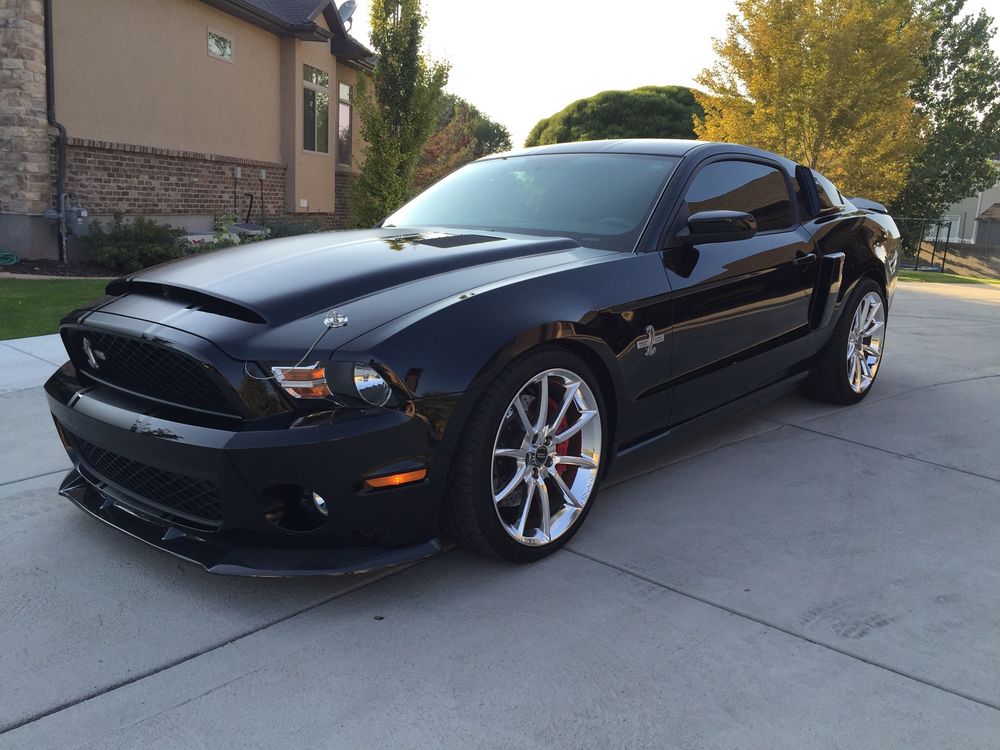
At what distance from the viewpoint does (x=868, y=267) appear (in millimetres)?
5230

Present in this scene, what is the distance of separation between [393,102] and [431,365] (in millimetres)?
15175

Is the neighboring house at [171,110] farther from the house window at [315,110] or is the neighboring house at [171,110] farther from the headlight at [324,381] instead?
the headlight at [324,381]

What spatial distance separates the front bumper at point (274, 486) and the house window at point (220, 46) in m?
12.8

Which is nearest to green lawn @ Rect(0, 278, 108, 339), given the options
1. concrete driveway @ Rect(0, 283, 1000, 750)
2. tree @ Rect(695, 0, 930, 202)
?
concrete driveway @ Rect(0, 283, 1000, 750)

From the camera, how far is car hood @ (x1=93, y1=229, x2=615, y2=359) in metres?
2.59

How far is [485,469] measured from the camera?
2.72 meters

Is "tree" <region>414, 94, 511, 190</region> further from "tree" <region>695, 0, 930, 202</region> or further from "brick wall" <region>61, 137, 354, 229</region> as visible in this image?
"tree" <region>695, 0, 930, 202</region>

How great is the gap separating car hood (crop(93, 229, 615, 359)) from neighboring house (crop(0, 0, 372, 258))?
28.5ft

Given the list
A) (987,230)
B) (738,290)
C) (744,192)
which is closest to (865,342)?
(744,192)

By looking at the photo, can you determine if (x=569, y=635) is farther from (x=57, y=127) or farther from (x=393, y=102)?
(x=393, y=102)

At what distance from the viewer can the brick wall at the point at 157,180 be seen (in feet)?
37.3

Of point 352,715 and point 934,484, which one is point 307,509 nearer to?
point 352,715

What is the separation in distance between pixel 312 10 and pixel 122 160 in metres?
6.04

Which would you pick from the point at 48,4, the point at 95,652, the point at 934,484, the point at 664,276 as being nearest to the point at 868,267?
the point at 934,484
